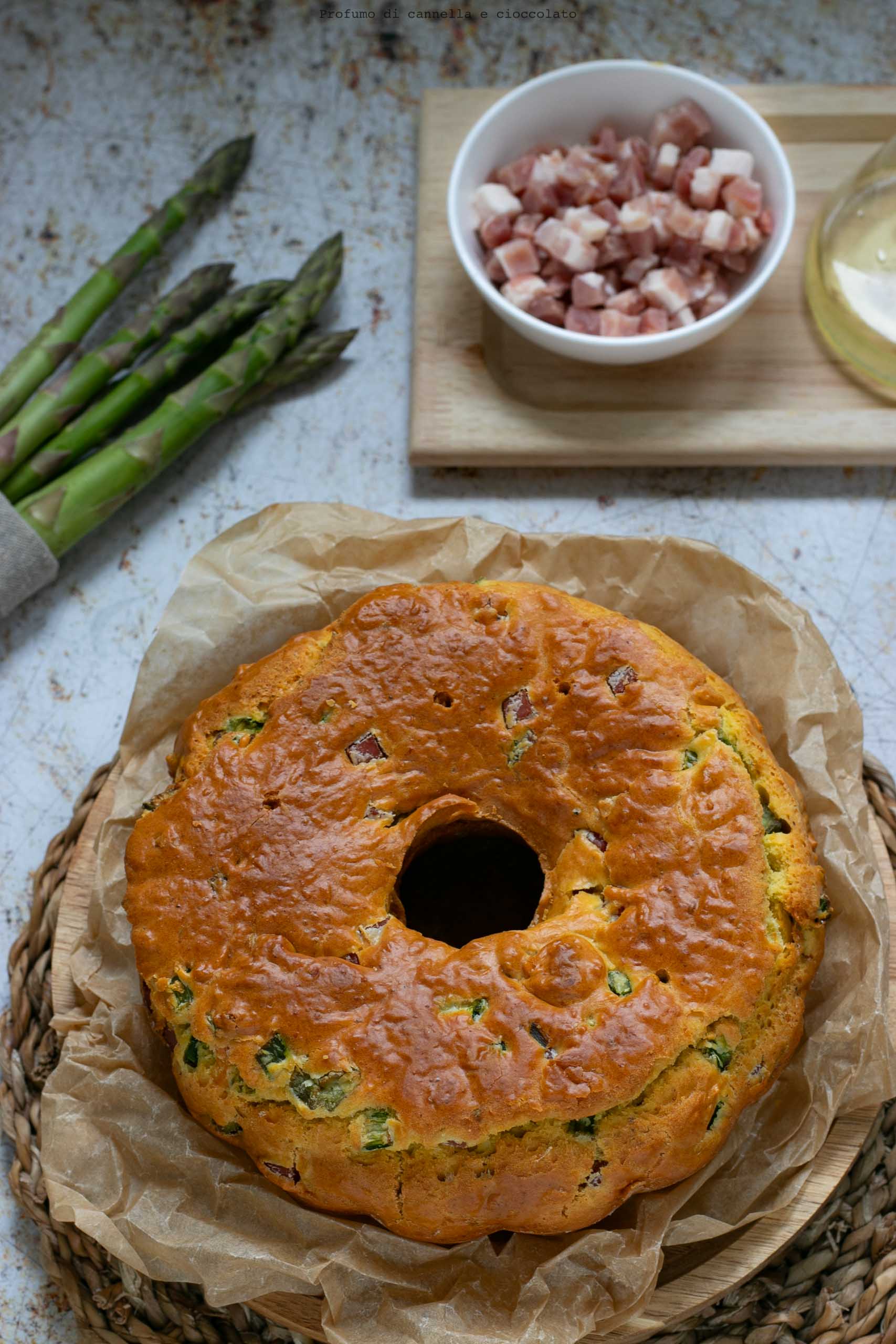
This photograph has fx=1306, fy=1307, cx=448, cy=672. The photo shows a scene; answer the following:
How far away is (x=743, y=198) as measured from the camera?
3.90 metres

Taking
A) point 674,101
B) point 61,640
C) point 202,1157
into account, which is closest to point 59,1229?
point 202,1157

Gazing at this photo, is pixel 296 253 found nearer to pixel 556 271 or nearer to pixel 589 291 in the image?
pixel 556 271

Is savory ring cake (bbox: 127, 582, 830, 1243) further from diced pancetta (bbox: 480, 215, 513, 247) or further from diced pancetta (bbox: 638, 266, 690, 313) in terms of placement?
diced pancetta (bbox: 480, 215, 513, 247)

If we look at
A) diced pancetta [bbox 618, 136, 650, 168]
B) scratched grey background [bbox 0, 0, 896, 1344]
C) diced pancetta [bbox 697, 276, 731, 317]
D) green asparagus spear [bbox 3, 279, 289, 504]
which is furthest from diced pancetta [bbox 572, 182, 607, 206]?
green asparagus spear [bbox 3, 279, 289, 504]

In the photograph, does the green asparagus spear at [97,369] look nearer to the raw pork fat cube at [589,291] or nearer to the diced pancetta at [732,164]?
the raw pork fat cube at [589,291]

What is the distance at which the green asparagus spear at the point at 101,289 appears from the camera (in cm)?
415

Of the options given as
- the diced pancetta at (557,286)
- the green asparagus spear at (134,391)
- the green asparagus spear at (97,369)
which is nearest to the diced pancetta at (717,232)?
the diced pancetta at (557,286)

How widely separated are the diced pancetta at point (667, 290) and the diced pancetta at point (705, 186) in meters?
0.24

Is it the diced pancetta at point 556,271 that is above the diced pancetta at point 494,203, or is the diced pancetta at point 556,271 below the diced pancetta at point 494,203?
below

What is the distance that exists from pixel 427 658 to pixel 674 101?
2.12 meters

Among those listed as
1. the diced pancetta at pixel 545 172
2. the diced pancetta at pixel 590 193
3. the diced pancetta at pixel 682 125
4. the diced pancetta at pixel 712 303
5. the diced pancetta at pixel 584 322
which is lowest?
the diced pancetta at pixel 584 322

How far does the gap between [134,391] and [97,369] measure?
0.14 metres

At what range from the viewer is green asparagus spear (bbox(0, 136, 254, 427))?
415cm

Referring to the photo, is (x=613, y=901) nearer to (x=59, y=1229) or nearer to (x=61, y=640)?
(x=59, y=1229)
